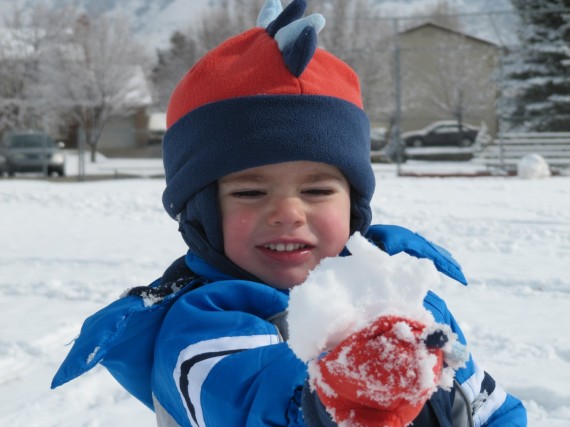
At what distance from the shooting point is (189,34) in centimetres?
4228

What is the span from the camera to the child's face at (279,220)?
1474mm

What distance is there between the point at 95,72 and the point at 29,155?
1466 centimetres

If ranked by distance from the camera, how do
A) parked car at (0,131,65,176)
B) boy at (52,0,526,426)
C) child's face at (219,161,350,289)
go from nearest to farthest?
boy at (52,0,526,426) → child's face at (219,161,350,289) → parked car at (0,131,65,176)

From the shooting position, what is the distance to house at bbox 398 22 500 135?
113 ft

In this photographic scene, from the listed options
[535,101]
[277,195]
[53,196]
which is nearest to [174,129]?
[277,195]

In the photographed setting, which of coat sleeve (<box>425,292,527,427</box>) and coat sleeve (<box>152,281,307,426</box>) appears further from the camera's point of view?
coat sleeve (<box>425,292,527,427</box>)

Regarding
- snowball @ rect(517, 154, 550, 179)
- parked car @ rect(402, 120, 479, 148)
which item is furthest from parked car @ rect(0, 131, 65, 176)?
parked car @ rect(402, 120, 479, 148)

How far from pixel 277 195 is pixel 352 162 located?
0.66 ft

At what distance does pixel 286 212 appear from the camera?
1.45m

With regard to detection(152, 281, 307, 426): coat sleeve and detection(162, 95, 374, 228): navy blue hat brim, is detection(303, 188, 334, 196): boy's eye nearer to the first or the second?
detection(162, 95, 374, 228): navy blue hat brim

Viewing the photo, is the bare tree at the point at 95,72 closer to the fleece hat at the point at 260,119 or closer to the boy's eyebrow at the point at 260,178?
the fleece hat at the point at 260,119

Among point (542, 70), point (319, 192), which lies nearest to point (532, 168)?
point (542, 70)

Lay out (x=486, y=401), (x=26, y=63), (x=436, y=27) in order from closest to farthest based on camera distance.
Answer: (x=486, y=401) → (x=26, y=63) → (x=436, y=27)

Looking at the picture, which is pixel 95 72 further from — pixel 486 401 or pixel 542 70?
pixel 486 401
